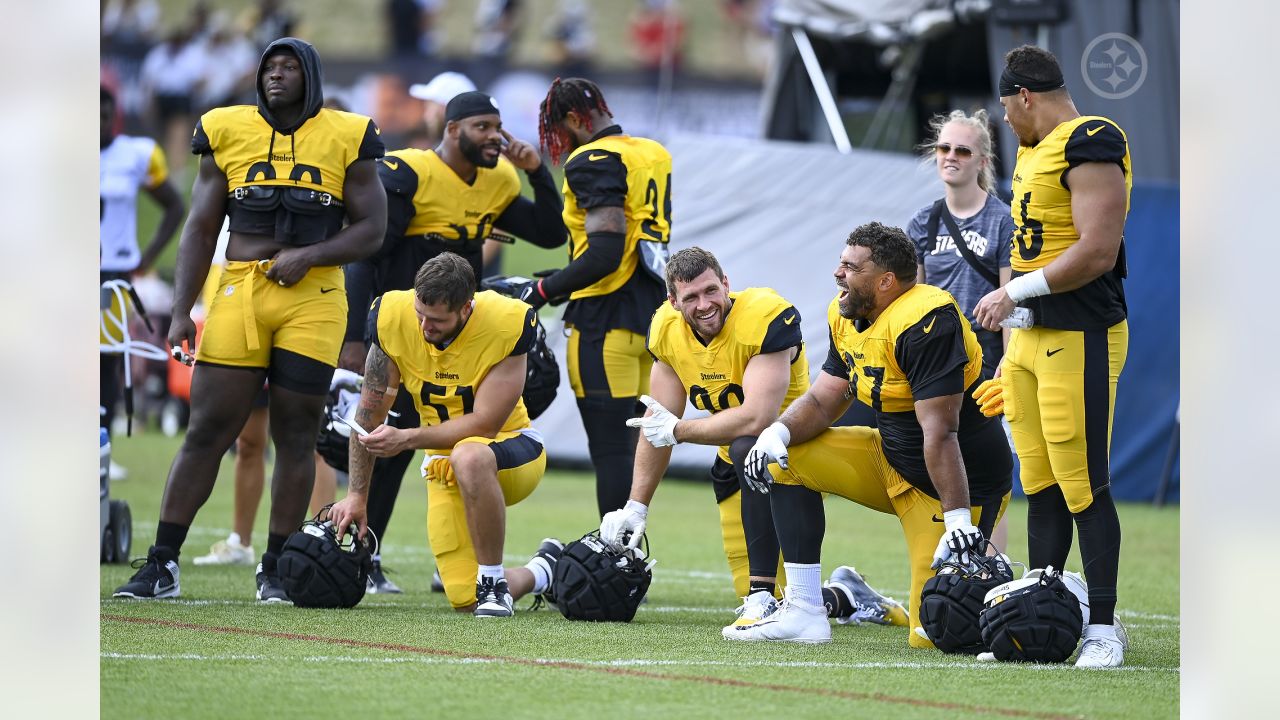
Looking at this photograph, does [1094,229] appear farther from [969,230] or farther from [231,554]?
[231,554]

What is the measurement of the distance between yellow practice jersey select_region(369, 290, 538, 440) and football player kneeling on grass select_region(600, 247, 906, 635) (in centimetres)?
55

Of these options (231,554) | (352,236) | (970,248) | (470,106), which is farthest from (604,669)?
(231,554)

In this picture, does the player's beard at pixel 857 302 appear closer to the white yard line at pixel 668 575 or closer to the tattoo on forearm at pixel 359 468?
the white yard line at pixel 668 575

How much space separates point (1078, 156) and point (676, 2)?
26632 mm

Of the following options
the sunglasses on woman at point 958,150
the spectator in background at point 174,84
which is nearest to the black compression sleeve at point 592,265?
the sunglasses on woman at point 958,150

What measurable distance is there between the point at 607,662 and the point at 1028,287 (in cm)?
168

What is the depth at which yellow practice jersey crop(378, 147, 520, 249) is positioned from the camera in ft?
23.4

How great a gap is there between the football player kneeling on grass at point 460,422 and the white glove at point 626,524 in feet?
1.35

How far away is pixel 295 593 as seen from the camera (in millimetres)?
6164

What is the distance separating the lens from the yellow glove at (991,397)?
554 centimetres

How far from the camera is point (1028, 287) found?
16.6 ft

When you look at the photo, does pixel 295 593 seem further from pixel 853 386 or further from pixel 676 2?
pixel 676 2

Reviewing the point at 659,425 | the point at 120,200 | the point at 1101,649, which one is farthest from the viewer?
the point at 120,200
